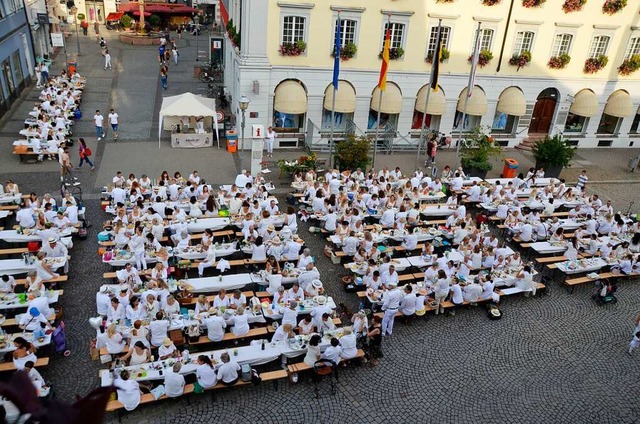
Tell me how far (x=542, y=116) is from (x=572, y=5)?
7247 millimetres

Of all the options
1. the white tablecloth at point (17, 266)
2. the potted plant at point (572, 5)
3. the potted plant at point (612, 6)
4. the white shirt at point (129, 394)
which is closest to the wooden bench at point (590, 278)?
the white shirt at point (129, 394)

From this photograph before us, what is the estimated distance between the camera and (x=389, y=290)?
1577 centimetres

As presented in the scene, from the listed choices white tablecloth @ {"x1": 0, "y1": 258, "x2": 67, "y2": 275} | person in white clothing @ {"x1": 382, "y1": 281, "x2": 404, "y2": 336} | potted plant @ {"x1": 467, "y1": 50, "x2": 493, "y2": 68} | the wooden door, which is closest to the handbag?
person in white clothing @ {"x1": 382, "y1": 281, "x2": 404, "y2": 336}

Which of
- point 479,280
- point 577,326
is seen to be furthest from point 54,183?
point 577,326

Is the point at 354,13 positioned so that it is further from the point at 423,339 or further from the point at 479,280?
the point at 423,339

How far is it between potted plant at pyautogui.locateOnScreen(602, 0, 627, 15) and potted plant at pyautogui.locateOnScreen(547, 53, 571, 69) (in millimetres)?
3352

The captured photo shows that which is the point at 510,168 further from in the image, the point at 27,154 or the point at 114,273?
the point at 27,154

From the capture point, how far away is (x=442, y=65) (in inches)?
1201

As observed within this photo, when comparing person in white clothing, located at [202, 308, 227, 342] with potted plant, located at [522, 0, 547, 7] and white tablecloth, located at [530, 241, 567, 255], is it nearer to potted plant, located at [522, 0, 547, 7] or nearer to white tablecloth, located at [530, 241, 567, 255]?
white tablecloth, located at [530, 241, 567, 255]

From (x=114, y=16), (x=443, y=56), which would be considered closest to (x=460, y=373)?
(x=443, y=56)

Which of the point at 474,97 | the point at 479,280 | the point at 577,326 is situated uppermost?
the point at 474,97

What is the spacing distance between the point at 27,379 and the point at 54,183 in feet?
74.6

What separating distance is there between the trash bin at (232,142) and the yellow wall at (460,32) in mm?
4608

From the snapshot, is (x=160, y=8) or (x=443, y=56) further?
(x=160, y=8)
